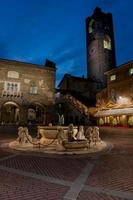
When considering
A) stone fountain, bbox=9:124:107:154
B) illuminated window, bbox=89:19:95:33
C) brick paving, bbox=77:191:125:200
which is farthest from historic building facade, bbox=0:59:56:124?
brick paving, bbox=77:191:125:200

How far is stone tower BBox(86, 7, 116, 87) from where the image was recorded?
48.8m

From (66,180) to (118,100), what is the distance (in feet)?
87.8

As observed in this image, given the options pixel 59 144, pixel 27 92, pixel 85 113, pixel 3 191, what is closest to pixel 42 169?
pixel 3 191

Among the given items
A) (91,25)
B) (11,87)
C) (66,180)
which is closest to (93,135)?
(66,180)

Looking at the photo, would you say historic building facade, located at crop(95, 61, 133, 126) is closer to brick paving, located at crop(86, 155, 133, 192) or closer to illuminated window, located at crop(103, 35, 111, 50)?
brick paving, located at crop(86, 155, 133, 192)

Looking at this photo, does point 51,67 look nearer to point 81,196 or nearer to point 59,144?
point 59,144

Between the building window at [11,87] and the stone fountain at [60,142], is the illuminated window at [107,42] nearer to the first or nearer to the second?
the building window at [11,87]

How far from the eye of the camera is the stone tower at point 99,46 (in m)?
48.8

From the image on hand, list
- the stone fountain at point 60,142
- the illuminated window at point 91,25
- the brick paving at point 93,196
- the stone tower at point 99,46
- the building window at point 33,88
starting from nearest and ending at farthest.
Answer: the brick paving at point 93,196
the stone fountain at point 60,142
the building window at point 33,88
the stone tower at point 99,46
the illuminated window at point 91,25

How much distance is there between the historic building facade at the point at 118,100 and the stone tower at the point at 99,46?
1597 cm

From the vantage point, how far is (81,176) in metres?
5.11

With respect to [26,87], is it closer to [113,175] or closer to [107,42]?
[113,175]

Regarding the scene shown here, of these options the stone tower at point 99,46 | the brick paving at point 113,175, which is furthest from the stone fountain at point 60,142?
the stone tower at point 99,46

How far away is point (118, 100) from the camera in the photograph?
29812 millimetres
